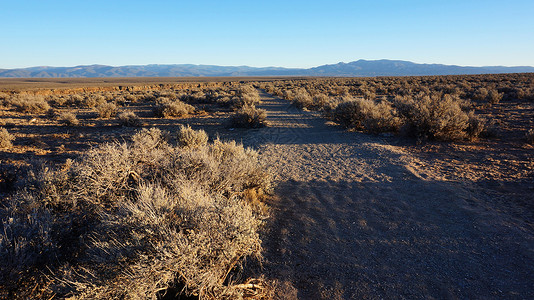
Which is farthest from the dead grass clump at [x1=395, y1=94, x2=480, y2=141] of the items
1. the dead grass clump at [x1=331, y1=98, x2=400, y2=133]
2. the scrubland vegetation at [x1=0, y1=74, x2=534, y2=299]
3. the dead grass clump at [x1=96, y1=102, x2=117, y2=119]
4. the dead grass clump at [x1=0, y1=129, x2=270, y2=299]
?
the dead grass clump at [x1=96, y1=102, x2=117, y2=119]

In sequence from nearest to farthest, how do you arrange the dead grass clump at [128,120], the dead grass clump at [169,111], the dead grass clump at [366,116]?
the dead grass clump at [366,116], the dead grass clump at [128,120], the dead grass clump at [169,111]

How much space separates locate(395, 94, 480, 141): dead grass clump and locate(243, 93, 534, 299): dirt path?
3363 mm

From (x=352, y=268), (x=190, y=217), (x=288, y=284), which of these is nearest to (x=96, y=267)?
(x=190, y=217)

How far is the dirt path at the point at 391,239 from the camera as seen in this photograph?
10.3 ft

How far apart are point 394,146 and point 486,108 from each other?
459 inches

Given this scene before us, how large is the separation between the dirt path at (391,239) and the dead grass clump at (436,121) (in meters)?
3.36

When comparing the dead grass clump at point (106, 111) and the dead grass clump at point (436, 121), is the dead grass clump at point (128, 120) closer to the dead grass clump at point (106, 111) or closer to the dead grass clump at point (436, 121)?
the dead grass clump at point (106, 111)

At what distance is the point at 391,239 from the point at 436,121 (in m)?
7.33

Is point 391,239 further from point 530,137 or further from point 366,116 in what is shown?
point 366,116

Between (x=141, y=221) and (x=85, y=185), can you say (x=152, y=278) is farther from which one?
(x=85, y=185)

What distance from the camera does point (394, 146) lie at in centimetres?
940

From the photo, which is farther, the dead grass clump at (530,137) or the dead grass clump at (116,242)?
the dead grass clump at (530,137)

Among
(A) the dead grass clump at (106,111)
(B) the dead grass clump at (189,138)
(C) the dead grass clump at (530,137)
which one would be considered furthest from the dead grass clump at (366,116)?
(A) the dead grass clump at (106,111)

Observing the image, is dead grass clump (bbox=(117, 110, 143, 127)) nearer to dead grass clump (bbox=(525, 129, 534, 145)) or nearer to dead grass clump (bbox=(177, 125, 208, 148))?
dead grass clump (bbox=(177, 125, 208, 148))
